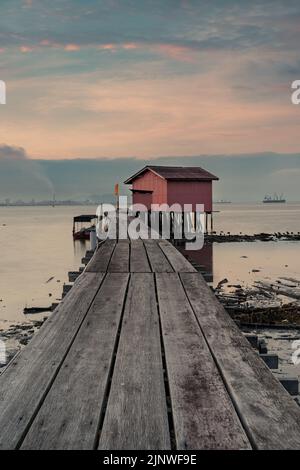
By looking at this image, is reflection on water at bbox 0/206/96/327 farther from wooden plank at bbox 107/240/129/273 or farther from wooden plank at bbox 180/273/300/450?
wooden plank at bbox 180/273/300/450

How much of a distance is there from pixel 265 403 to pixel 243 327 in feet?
49.2

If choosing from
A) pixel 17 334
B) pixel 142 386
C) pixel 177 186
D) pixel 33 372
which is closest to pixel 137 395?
pixel 142 386

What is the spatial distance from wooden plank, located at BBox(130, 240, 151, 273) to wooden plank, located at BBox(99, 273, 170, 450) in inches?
156

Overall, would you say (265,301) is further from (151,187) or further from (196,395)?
(151,187)

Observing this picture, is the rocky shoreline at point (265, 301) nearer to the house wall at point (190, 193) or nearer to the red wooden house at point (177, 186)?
the house wall at point (190, 193)

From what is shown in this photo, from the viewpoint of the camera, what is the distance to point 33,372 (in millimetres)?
3795

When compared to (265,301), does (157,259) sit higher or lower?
higher

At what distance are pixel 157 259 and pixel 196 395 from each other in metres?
7.64

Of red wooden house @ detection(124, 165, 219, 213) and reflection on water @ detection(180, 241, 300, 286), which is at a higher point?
red wooden house @ detection(124, 165, 219, 213)

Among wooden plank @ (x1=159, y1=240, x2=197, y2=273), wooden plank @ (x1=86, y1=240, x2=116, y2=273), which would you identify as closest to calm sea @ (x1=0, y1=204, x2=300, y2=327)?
wooden plank @ (x1=86, y1=240, x2=116, y2=273)

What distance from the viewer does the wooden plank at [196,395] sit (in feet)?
9.03

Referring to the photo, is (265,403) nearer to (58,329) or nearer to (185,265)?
(58,329)

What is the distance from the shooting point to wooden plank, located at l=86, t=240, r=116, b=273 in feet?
31.2

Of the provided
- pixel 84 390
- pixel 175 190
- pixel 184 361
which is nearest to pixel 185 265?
pixel 184 361
